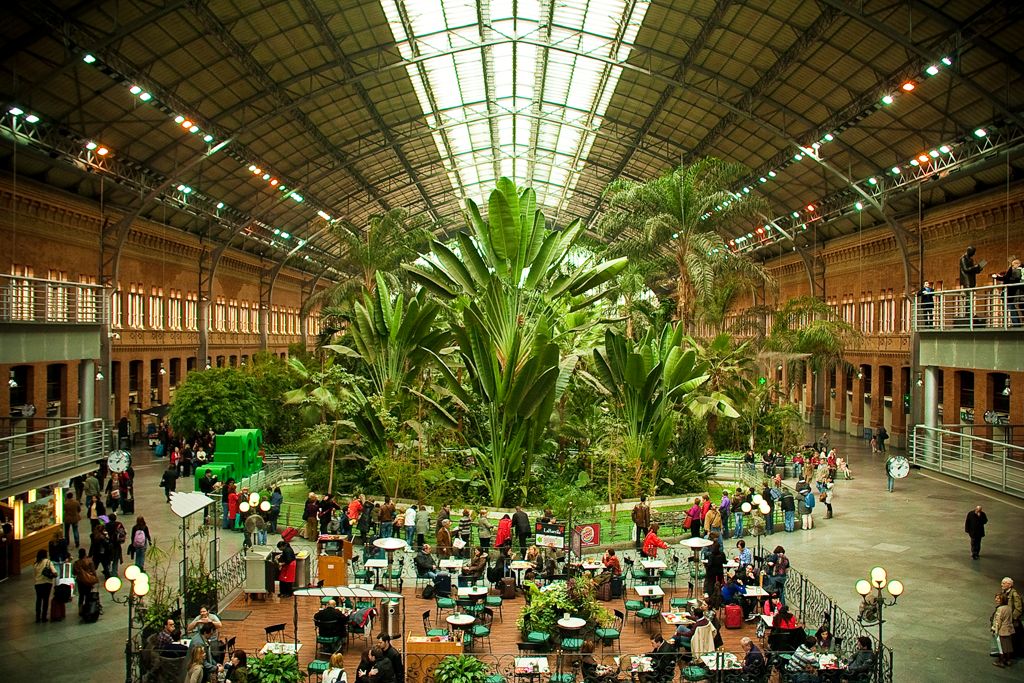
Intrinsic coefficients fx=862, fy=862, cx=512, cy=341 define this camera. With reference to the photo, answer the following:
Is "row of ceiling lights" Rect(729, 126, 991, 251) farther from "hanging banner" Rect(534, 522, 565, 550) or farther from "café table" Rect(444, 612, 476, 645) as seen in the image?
"café table" Rect(444, 612, 476, 645)

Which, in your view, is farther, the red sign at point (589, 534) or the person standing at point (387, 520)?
the person standing at point (387, 520)

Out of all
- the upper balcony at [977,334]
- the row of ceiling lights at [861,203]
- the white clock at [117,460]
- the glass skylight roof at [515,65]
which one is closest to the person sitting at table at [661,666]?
the upper balcony at [977,334]

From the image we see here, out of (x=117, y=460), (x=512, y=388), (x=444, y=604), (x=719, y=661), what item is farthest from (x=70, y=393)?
(x=719, y=661)

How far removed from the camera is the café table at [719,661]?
10.5 metres

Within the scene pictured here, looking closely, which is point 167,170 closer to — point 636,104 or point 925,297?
point 636,104

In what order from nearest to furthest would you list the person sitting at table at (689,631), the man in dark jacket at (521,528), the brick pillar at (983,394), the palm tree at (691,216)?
the person sitting at table at (689,631) < the man in dark jacket at (521,528) < the brick pillar at (983,394) < the palm tree at (691,216)

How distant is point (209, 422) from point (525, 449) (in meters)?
12.2

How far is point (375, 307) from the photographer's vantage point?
23.1m

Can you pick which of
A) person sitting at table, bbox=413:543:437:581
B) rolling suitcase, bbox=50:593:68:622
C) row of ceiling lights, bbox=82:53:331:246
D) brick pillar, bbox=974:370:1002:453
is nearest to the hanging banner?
person sitting at table, bbox=413:543:437:581

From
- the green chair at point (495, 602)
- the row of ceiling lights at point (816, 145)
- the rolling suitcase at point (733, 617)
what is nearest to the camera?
the rolling suitcase at point (733, 617)

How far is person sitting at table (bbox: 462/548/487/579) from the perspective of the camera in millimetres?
14312

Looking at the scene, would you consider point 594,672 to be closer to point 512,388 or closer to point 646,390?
point 512,388

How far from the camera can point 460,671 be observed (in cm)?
993

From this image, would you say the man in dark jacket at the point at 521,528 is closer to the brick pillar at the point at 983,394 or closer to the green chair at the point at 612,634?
the green chair at the point at 612,634
